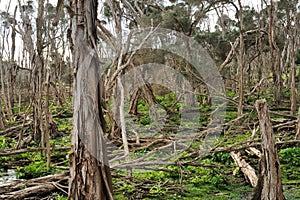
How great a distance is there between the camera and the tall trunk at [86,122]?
347 centimetres

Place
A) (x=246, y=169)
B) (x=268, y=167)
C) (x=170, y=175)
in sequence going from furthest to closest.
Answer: (x=170, y=175) < (x=246, y=169) < (x=268, y=167)

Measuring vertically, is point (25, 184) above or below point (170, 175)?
above

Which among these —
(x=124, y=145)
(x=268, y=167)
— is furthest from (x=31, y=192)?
(x=268, y=167)

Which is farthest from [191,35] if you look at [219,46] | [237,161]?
[237,161]

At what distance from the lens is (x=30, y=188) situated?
4.89m

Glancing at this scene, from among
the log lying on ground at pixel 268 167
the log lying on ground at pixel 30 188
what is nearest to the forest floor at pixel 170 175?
the log lying on ground at pixel 30 188

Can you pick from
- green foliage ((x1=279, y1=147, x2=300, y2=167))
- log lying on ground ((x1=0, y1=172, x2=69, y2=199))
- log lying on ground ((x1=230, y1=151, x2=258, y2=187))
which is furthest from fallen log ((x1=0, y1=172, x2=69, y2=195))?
green foliage ((x1=279, y1=147, x2=300, y2=167))

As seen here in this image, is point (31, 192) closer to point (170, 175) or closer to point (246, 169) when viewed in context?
point (170, 175)

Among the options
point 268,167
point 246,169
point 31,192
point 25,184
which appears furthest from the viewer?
point 246,169

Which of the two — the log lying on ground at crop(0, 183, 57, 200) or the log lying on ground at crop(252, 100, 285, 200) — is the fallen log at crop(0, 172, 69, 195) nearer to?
the log lying on ground at crop(0, 183, 57, 200)

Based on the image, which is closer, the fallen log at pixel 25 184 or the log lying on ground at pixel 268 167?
the log lying on ground at pixel 268 167

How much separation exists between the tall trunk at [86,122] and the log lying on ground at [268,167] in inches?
63.5

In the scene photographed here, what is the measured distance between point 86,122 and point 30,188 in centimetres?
196

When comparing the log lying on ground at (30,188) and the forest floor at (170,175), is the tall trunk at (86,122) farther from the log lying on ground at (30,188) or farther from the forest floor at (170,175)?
the log lying on ground at (30,188)
